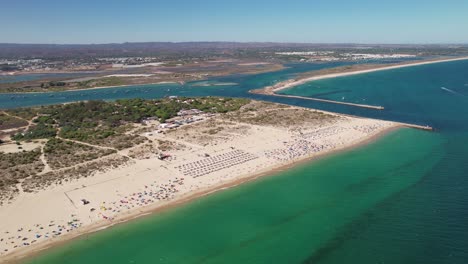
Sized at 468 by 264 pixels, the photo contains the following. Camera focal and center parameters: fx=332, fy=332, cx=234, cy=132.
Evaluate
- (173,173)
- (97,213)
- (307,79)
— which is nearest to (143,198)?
(97,213)

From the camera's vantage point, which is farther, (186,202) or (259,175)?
(259,175)

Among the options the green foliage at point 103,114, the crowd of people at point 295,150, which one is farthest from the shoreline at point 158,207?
the green foliage at point 103,114

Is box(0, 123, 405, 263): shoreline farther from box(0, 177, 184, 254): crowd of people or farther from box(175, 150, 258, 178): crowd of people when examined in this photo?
box(175, 150, 258, 178): crowd of people

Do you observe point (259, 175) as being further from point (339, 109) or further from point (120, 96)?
point (120, 96)

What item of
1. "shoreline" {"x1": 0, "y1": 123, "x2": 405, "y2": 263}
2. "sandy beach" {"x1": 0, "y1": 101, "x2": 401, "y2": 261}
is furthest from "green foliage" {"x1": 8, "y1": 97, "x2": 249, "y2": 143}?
"shoreline" {"x1": 0, "y1": 123, "x2": 405, "y2": 263}

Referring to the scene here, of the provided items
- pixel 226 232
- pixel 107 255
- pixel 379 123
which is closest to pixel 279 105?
pixel 379 123

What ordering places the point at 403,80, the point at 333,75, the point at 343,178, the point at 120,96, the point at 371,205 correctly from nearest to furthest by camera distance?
the point at 371,205
the point at 343,178
the point at 120,96
the point at 403,80
the point at 333,75

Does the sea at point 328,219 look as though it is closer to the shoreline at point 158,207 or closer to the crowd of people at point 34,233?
the shoreline at point 158,207
